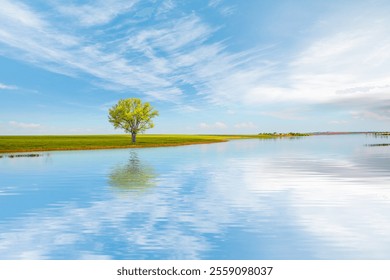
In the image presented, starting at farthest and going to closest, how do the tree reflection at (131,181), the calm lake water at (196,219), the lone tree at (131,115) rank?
1. the lone tree at (131,115)
2. the tree reflection at (131,181)
3. the calm lake water at (196,219)

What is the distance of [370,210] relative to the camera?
19.4 m

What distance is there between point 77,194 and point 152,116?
86083mm

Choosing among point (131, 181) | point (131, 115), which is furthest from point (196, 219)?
point (131, 115)

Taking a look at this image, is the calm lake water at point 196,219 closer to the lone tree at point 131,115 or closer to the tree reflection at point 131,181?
the tree reflection at point 131,181

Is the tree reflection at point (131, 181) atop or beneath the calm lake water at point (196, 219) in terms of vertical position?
atop

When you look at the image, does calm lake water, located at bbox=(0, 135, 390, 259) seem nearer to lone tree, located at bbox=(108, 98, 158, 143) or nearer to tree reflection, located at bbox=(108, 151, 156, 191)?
tree reflection, located at bbox=(108, 151, 156, 191)

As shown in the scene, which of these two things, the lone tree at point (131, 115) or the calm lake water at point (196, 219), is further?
the lone tree at point (131, 115)

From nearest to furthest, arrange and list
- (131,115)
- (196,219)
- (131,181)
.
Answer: (196,219) → (131,181) → (131,115)

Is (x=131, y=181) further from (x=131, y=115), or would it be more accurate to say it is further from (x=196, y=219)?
(x=131, y=115)

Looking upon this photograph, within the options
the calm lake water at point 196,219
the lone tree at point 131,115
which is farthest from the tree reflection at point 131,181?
the lone tree at point 131,115

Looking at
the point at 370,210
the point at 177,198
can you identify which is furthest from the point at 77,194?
the point at 370,210

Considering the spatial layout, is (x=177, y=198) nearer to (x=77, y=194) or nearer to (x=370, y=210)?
(x=77, y=194)

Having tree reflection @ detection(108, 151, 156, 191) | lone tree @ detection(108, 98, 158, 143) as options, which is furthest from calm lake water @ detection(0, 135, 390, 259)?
lone tree @ detection(108, 98, 158, 143)
